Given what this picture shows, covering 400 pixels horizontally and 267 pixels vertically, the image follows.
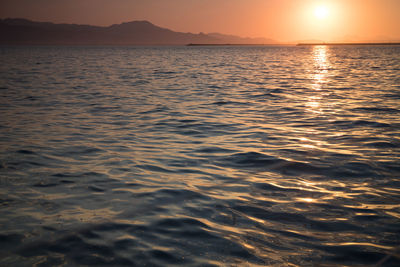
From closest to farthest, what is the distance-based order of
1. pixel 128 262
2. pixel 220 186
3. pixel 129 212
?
pixel 128 262 → pixel 129 212 → pixel 220 186

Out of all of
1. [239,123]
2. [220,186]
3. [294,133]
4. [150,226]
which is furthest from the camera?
[239,123]

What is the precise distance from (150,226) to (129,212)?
24.8 inches

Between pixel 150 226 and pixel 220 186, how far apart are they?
1988 millimetres

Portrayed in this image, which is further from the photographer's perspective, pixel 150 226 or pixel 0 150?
pixel 0 150

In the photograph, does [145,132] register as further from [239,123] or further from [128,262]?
[128,262]

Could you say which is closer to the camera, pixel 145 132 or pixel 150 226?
pixel 150 226

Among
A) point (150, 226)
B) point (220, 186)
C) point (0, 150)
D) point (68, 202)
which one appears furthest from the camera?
point (0, 150)

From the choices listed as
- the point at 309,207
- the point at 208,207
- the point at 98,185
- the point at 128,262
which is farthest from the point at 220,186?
the point at 128,262

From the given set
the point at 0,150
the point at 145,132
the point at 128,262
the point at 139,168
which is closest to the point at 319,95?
the point at 145,132

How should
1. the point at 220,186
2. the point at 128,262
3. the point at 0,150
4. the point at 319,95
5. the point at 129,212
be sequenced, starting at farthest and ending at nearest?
the point at 319,95 → the point at 0,150 → the point at 220,186 → the point at 129,212 → the point at 128,262

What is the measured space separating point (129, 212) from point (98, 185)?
1456 mm

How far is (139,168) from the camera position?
774 centimetres

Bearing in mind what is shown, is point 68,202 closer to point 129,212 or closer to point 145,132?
point 129,212

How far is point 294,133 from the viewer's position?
440 inches
